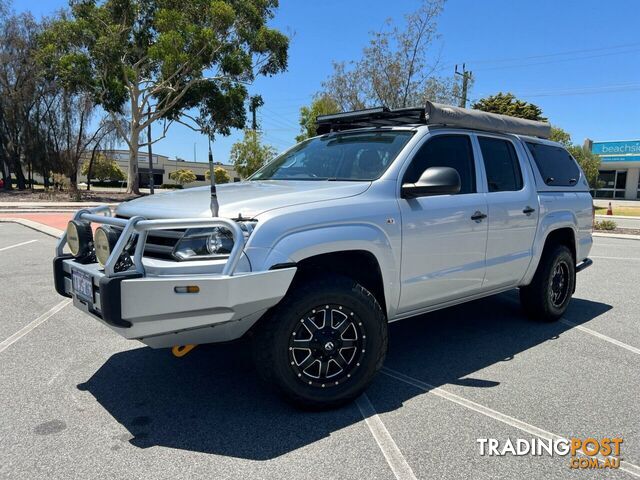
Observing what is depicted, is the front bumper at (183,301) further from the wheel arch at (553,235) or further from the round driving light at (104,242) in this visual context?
the wheel arch at (553,235)

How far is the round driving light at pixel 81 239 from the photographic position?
11.9 ft

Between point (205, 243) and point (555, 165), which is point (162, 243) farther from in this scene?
point (555, 165)

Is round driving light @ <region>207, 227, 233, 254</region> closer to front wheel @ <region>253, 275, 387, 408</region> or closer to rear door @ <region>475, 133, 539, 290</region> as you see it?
front wheel @ <region>253, 275, 387, 408</region>

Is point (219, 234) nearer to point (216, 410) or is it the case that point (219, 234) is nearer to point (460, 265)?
point (216, 410)

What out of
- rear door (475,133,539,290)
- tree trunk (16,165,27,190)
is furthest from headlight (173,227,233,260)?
tree trunk (16,165,27,190)

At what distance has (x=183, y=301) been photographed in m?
2.87

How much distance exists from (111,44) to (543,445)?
91.0 ft

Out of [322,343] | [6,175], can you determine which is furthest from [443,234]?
[6,175]

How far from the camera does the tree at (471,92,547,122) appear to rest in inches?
942

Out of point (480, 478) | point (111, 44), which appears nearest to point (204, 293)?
point (480, 478)

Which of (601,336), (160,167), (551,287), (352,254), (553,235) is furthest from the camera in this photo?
(160,167)

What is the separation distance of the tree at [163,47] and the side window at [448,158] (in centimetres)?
2299

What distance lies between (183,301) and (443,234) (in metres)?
2.10

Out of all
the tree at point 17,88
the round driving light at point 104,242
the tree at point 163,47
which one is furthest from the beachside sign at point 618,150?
the round driving light at point 104,242
